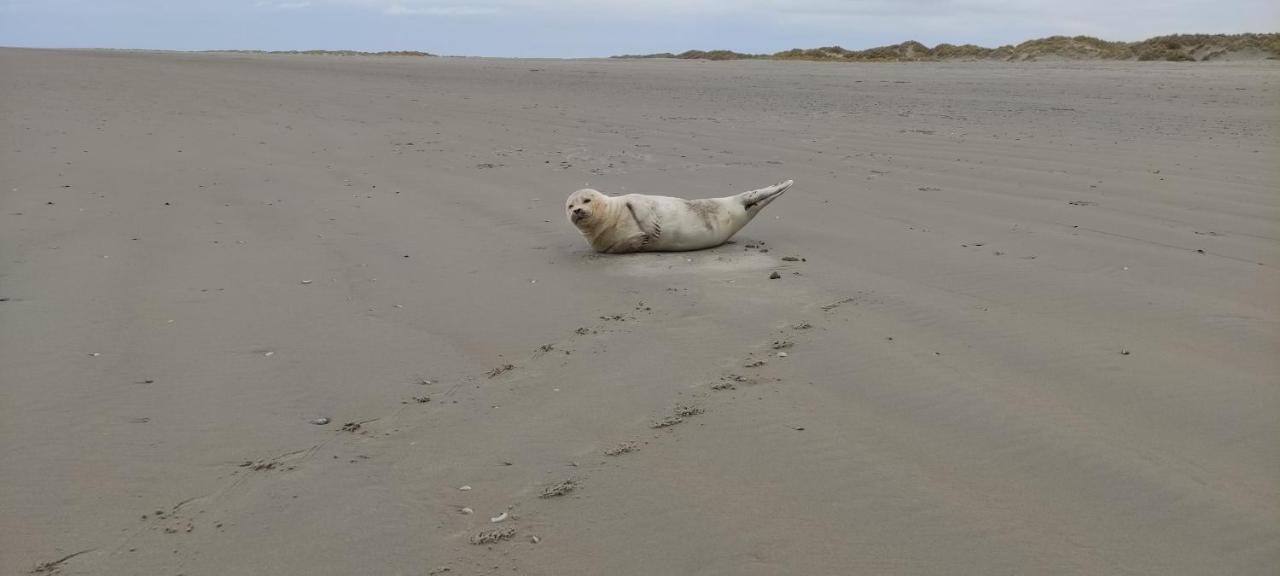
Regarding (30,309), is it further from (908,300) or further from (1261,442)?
(1261,442)

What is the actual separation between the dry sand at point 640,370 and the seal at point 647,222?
112mm

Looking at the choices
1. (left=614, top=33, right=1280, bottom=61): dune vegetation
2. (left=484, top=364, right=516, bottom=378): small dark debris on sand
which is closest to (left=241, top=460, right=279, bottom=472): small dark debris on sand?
(left=484, top=364, right=516, bottom=378): small dark debris on sand

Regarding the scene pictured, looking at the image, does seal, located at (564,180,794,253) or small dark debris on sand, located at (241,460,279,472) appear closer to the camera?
small dark debris on sand, located at (241,460,279,472)

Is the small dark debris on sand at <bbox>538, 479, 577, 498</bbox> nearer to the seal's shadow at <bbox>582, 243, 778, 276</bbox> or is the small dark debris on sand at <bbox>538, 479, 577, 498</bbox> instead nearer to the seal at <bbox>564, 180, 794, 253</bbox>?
the seal's shadow at <bbox>582, 243, 778, 276</bbox>

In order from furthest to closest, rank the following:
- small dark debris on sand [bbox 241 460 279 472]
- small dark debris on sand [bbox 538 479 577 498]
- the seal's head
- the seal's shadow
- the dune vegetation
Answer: the dune vegetation
the seal's head
the seal's shadow
small dark debris on sand [bbox 241 460 279 472]
small dark debris on sand [bbox 538 479 577 498]

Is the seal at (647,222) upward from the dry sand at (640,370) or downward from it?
upward

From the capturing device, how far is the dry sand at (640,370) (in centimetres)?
229

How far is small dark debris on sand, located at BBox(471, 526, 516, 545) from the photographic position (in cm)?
228

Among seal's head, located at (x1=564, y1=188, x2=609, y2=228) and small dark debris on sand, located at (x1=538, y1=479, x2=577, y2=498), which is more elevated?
seal's head, located at (x1=564, y1=188, x2=609, y2=228)

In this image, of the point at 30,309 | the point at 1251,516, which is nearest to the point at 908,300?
the point at 1251,516

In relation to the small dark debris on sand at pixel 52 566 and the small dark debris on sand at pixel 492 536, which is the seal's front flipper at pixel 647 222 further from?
the small dark debris on sand at pixel 52 566

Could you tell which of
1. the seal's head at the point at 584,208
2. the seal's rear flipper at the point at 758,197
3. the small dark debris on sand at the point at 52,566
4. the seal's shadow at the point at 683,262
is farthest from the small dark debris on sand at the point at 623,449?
the seal's rear flipper at the point at 758,197

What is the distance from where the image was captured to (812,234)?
5.29 m

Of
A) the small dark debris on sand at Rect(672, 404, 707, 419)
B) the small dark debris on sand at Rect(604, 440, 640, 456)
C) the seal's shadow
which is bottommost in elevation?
the seal's shadow
